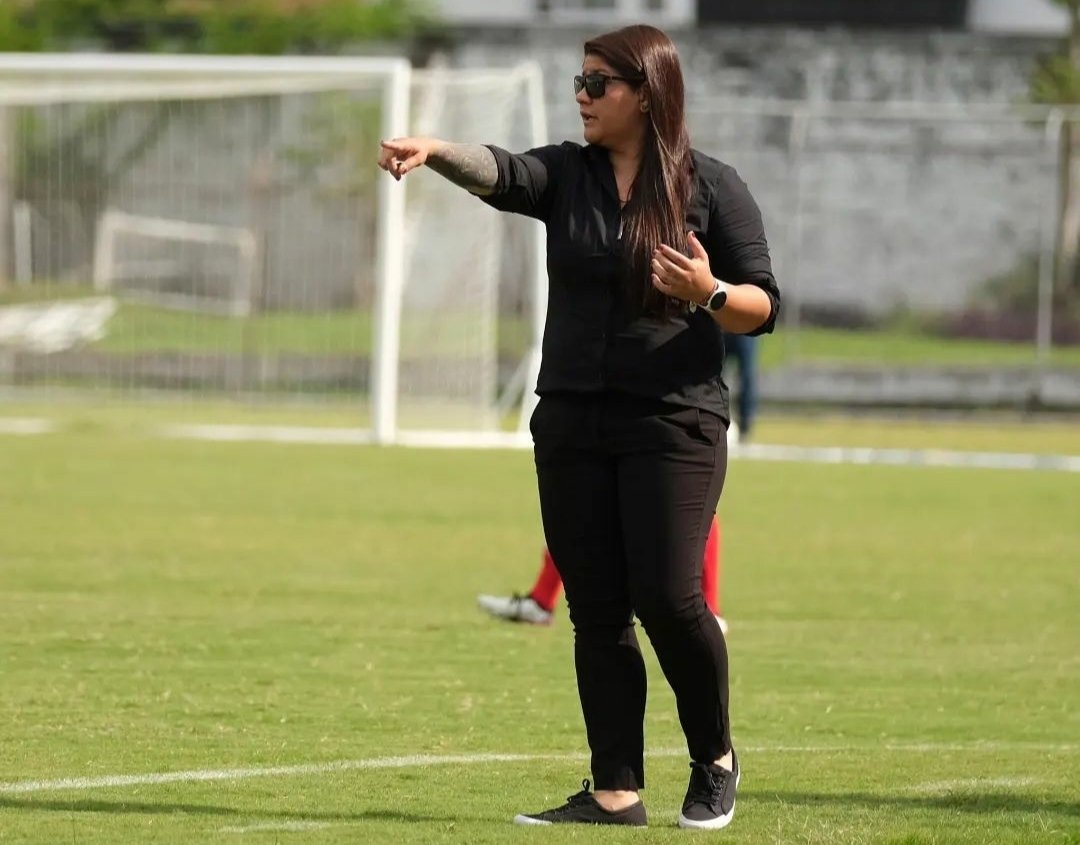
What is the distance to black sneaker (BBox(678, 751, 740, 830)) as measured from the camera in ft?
19.4

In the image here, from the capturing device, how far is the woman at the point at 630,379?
5820 mm

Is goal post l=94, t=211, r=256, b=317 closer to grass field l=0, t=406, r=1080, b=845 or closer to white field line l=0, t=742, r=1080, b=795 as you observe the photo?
grass field l=0, t=406, r=1080, b=845

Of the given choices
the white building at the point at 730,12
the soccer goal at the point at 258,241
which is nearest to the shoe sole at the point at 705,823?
the soccer goal at the point at 258,241

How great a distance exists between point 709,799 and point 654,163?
155 cm

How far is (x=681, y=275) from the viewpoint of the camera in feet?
18.3

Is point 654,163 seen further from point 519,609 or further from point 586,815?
point 519,609

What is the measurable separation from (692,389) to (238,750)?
1.96 meters

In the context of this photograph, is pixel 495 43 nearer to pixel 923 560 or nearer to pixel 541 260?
pixel 541 260

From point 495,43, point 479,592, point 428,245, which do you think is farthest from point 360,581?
point 495,43

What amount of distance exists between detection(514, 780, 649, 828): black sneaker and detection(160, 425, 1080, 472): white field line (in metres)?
14.0

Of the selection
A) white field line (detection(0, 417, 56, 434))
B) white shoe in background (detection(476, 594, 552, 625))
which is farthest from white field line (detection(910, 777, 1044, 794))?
white field line (detection(0, 417, 56, 434))

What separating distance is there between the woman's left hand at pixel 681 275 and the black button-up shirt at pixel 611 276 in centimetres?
16

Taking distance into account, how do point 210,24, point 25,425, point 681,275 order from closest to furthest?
point 681,275, point 25,425, point 210,24

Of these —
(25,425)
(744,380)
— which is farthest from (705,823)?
(25,425)
